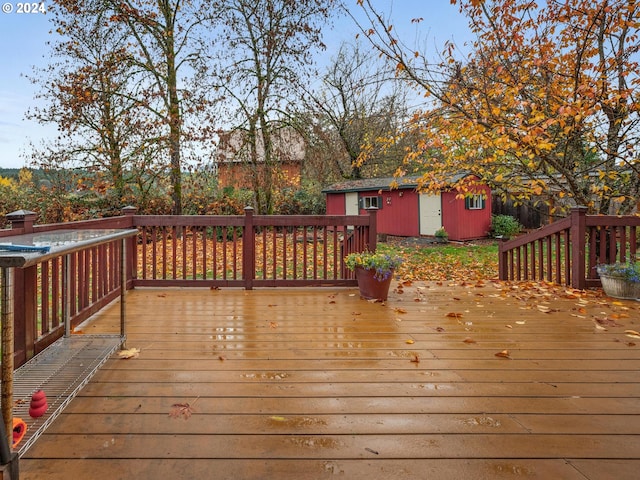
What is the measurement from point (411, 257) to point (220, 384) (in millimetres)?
9950

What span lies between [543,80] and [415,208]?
980 centimetres

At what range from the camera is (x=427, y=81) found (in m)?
5.54

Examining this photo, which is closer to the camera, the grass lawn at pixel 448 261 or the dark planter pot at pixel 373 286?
the dark planter pot at pixel 373 286

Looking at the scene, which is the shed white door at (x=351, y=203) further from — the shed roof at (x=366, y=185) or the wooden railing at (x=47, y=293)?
the wooden railing at (x=47, y=293)

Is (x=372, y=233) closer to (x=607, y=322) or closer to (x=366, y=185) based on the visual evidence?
(x=607, y=322)

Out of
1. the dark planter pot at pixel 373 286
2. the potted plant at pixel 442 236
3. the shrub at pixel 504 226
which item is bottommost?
the dark planter pot at pixel 373 286

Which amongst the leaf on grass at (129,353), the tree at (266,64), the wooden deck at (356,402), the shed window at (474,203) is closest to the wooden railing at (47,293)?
Answer: the wooden deck at (356,402)

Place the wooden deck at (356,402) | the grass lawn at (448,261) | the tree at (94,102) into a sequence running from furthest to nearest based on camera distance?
the tree at (94,102) → the grass lawn at (448,261) → the wooden deck at (356,402)

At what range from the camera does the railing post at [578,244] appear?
14.9 feet

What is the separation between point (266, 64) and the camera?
11102 mm

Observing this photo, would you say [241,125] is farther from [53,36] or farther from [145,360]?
[145,360]

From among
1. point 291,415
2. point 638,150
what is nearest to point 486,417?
point 291,415

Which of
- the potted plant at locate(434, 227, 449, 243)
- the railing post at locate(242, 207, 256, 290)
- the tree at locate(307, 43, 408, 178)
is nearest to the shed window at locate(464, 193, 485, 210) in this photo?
the potted plant at locate(434, 227, 449, 243)

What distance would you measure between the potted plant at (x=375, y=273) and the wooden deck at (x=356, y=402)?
0.64 m
